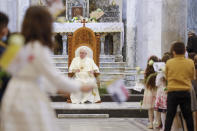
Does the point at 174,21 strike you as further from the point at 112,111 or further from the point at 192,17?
the point at 192,17

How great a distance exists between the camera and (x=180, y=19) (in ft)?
Answer: 37.3

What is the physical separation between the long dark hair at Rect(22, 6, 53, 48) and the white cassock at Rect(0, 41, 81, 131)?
0.06 metres

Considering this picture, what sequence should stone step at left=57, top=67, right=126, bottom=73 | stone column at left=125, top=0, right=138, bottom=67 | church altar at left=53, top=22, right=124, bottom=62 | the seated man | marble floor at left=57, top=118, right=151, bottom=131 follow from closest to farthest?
marble floor at left=57, top=118, right=151, bottom=131, the seated man, stone step at left=57, top=67, right=126, bottom=73, church altar at left=53, top=22, right=124, bottom=62, stone column at left=125, top=0, right=138, bottom=67

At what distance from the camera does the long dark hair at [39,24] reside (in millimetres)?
Result: 4078

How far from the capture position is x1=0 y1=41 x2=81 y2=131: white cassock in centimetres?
400

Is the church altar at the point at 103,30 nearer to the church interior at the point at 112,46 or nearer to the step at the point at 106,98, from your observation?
the church interior at the point at 112,46

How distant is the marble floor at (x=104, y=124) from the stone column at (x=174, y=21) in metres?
1.83

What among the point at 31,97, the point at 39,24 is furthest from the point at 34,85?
the point at 39,24

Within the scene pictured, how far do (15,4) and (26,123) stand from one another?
14.6 meters

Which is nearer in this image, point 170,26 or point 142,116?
point 170,26

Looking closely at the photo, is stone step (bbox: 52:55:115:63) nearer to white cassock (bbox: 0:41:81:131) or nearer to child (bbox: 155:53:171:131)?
child (bbox: 155:53:171:131)

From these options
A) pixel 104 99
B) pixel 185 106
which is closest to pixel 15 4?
pixel 104 99

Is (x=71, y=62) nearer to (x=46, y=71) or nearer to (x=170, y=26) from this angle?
(x=170, y=26)

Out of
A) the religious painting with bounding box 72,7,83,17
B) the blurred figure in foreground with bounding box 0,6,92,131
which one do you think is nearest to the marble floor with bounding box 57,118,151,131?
the blurred figure in foreground with bounding box 0,6,92,131
